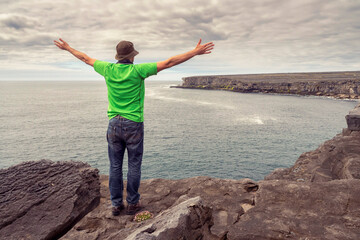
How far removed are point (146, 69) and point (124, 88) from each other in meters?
0.63

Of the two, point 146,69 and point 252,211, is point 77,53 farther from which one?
point 252,211

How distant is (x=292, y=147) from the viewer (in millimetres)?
35219

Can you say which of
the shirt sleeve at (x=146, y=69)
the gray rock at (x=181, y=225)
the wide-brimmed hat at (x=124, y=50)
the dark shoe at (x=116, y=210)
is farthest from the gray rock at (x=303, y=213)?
the wide-brimmed hat at (x=124, y=50)

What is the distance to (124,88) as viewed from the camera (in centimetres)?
467

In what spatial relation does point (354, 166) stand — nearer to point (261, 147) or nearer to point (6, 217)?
point (6, 217)

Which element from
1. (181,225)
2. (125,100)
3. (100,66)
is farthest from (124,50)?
(181,225)

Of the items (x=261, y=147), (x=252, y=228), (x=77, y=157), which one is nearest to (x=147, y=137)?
(x=77, y=157)

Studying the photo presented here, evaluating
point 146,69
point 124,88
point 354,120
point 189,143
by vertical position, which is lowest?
point 189,143

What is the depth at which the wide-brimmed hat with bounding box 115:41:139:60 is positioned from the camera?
4.59 m

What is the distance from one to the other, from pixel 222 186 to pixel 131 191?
97.6 inches

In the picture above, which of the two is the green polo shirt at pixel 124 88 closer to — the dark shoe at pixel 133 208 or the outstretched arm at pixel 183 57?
the outstretched arm at pixel 183 57

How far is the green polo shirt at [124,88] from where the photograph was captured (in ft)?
15.1

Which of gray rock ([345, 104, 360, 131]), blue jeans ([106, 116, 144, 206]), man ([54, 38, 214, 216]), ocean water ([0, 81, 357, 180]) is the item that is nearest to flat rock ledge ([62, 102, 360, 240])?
blue jeans ([106, 116, 144, 206])

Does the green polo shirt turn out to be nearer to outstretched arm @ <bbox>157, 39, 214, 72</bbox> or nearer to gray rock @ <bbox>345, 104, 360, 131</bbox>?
outstretched arm @ <bbox>157, 39, 214, 72</bbox>
